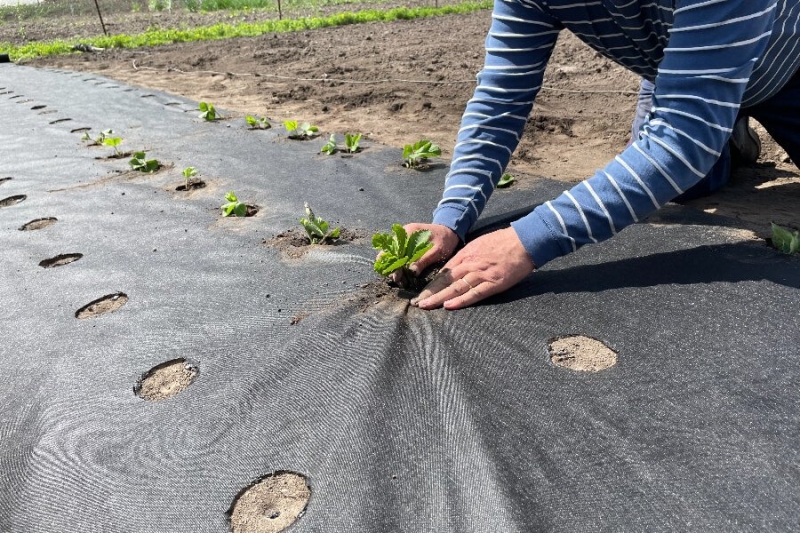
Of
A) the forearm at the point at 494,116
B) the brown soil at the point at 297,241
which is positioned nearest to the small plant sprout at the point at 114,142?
the brown soil at the point at 297,241

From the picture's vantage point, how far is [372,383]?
1.31 meters

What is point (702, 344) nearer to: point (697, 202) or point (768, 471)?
point (768, 471)

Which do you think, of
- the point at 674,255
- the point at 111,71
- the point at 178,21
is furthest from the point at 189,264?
the point at 178,21

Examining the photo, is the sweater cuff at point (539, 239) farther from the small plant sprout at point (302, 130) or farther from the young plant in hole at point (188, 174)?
the small plant sprout at point (302, 130)

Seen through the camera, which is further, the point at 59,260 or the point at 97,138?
the point at 97,138

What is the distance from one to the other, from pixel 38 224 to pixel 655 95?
8.43 feet

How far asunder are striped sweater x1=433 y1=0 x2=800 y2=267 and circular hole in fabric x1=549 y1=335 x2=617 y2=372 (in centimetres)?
22

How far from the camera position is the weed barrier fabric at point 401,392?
1.01 meters

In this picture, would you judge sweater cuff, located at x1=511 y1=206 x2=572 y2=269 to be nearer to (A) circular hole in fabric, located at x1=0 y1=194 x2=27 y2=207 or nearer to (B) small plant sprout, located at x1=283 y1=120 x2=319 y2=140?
(B) small plant sprout, located at x1=283 y1=120 x2=319 y2=140

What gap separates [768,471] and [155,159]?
122 inches

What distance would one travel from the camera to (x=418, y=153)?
2756mm

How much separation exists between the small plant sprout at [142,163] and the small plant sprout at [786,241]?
287 cm

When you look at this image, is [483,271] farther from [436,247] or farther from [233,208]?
[233,208]

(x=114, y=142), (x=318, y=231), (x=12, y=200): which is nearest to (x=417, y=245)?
(x=318, y=231)
